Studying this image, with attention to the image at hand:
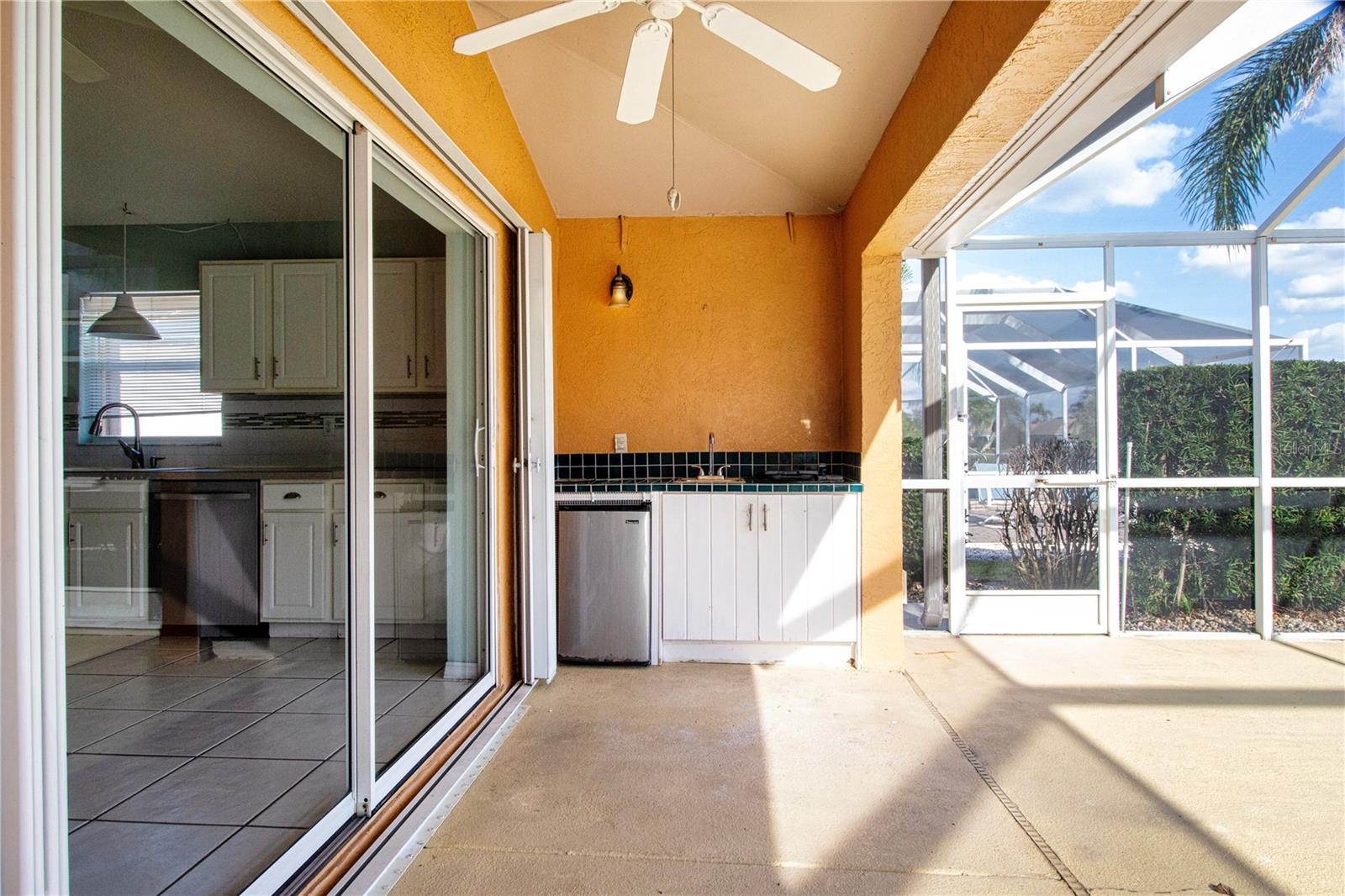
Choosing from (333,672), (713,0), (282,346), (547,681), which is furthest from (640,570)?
(713,0)

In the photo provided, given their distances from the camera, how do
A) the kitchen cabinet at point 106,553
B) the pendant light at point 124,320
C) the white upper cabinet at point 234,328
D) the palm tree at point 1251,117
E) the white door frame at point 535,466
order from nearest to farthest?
the kitchen cabinet at point 106,553 → the pendant light at point 124,320 → the white upper cabinet at point 234,328 → the white door frame at point 535,466 → the palm tree at point 1251,117

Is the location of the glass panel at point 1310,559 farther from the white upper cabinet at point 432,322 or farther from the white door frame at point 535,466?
the white upper cabinet at point 432,322

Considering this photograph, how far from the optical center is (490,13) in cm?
273

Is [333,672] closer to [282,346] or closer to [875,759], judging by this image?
[282,346]

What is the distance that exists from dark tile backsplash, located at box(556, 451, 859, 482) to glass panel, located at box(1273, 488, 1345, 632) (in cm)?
264

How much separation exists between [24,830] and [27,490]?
0.51 meters

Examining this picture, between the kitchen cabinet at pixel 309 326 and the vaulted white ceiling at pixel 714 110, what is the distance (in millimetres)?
1131

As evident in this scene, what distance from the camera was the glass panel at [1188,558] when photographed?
4.06m

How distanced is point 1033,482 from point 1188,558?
1023 mm

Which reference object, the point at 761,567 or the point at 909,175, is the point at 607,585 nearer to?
the point at 761,567

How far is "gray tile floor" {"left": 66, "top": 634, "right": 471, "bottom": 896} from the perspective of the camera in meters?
1.79

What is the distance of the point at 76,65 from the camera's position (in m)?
1.24

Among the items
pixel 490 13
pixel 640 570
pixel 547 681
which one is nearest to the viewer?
pixel 490 13

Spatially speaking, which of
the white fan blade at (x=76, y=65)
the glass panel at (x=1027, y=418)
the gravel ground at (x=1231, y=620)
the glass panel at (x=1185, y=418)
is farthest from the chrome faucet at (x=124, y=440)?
the gravel ground at (x=1231, y=620)
